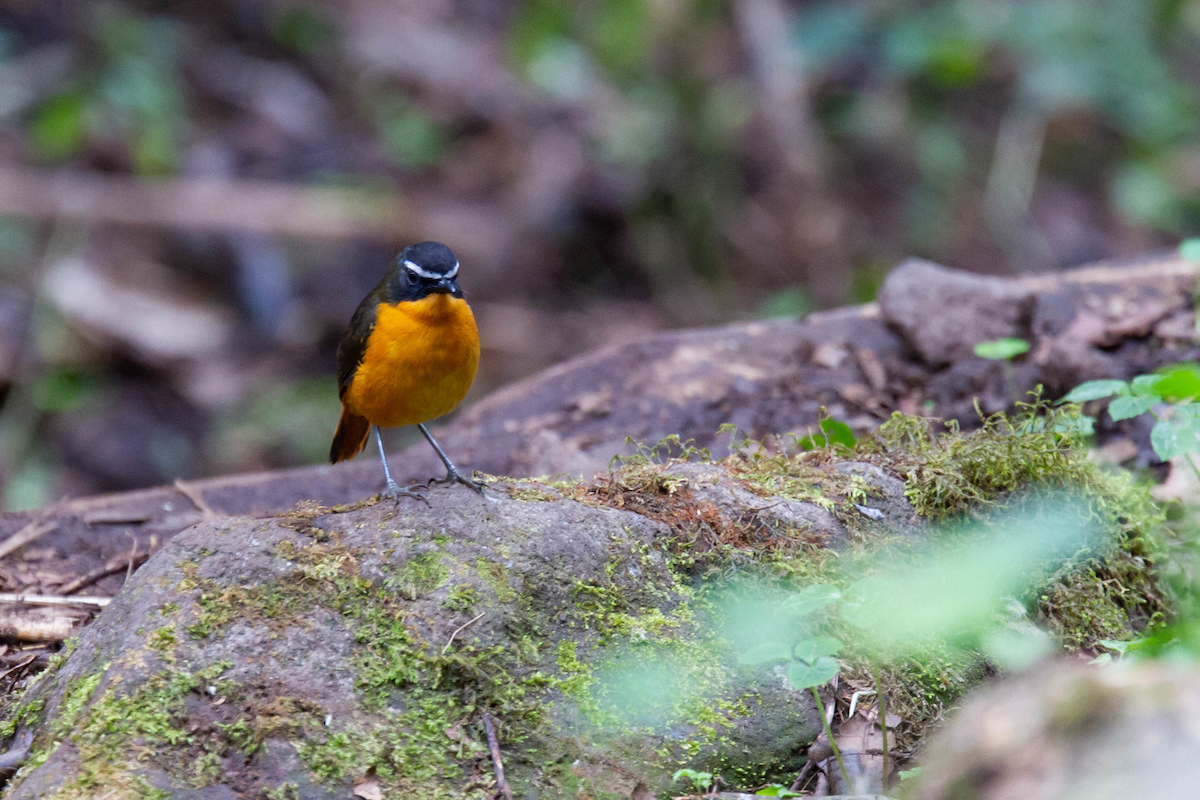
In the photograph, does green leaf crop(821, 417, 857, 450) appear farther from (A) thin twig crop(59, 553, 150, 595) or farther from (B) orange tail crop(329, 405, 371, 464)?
(A) thin twig crop(59, 553, 150, 595)


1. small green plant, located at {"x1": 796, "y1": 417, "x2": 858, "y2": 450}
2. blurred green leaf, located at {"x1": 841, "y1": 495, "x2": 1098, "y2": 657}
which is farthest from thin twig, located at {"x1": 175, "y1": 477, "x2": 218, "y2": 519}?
blurred green leaf, located at {"x1": 841, "y1": 495, "x2": 1098, "y2": 657}

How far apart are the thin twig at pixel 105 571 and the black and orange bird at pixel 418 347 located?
1.06 metres

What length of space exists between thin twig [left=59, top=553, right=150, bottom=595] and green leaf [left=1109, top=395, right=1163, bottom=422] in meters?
3.72

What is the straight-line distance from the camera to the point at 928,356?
607 centimetres

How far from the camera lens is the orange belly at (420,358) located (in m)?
4.28

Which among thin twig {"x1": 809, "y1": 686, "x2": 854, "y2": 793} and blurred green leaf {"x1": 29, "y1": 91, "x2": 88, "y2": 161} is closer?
thin twig {"x1": 809, "y1": 686, "x2": 854, "y2": 793}

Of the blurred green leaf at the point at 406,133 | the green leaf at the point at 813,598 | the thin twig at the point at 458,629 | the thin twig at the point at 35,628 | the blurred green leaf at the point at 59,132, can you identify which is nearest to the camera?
the green leaf at the point at 813,598

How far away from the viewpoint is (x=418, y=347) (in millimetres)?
4262

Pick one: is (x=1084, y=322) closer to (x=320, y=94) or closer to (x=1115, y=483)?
(x=1115, y=483)

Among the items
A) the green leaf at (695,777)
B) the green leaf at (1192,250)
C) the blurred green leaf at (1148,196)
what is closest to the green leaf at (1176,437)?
the green leaf at (1192,250)

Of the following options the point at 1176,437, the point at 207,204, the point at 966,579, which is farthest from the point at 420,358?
the point at 207,204

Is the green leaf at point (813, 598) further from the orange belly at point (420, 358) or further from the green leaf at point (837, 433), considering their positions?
the orange belly at point (420, 358)

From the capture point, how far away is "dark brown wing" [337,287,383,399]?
4.56 m

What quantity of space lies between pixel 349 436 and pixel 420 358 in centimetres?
119
